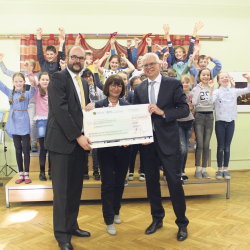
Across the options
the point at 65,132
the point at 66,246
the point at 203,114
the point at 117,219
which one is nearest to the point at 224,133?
the point at 203,114

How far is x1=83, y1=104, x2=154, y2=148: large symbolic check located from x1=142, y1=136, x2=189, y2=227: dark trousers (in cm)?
20

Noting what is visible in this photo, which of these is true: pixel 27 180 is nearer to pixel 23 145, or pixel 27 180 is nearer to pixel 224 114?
pixel 23 145

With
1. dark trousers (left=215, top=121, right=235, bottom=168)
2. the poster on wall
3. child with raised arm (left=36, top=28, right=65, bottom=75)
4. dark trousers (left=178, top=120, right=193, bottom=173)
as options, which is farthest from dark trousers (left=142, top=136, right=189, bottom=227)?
the poster on wall

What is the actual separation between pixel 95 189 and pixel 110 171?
3.57 ft

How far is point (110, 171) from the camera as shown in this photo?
243 cm

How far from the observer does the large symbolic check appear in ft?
7.18

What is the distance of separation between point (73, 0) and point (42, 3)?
0.63 m

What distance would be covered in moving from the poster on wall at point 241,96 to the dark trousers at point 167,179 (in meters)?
3.88

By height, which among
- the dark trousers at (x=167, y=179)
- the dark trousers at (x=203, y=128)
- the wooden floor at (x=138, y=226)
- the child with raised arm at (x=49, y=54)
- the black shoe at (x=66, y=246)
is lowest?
the wooden floor at (x=138, y=226)

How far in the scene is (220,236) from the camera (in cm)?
245

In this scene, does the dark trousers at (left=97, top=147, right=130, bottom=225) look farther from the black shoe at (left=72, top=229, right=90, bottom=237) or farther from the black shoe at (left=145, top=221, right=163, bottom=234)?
the black shoe at (left=145, top=221, right=163, bottom=234)

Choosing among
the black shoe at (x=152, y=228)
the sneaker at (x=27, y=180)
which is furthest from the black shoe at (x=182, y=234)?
the sneaker at (x=27, y=180)

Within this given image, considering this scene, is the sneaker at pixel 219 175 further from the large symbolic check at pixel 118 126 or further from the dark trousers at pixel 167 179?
the large symbolic check at pixel 118 126

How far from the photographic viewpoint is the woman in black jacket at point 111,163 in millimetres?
2414
